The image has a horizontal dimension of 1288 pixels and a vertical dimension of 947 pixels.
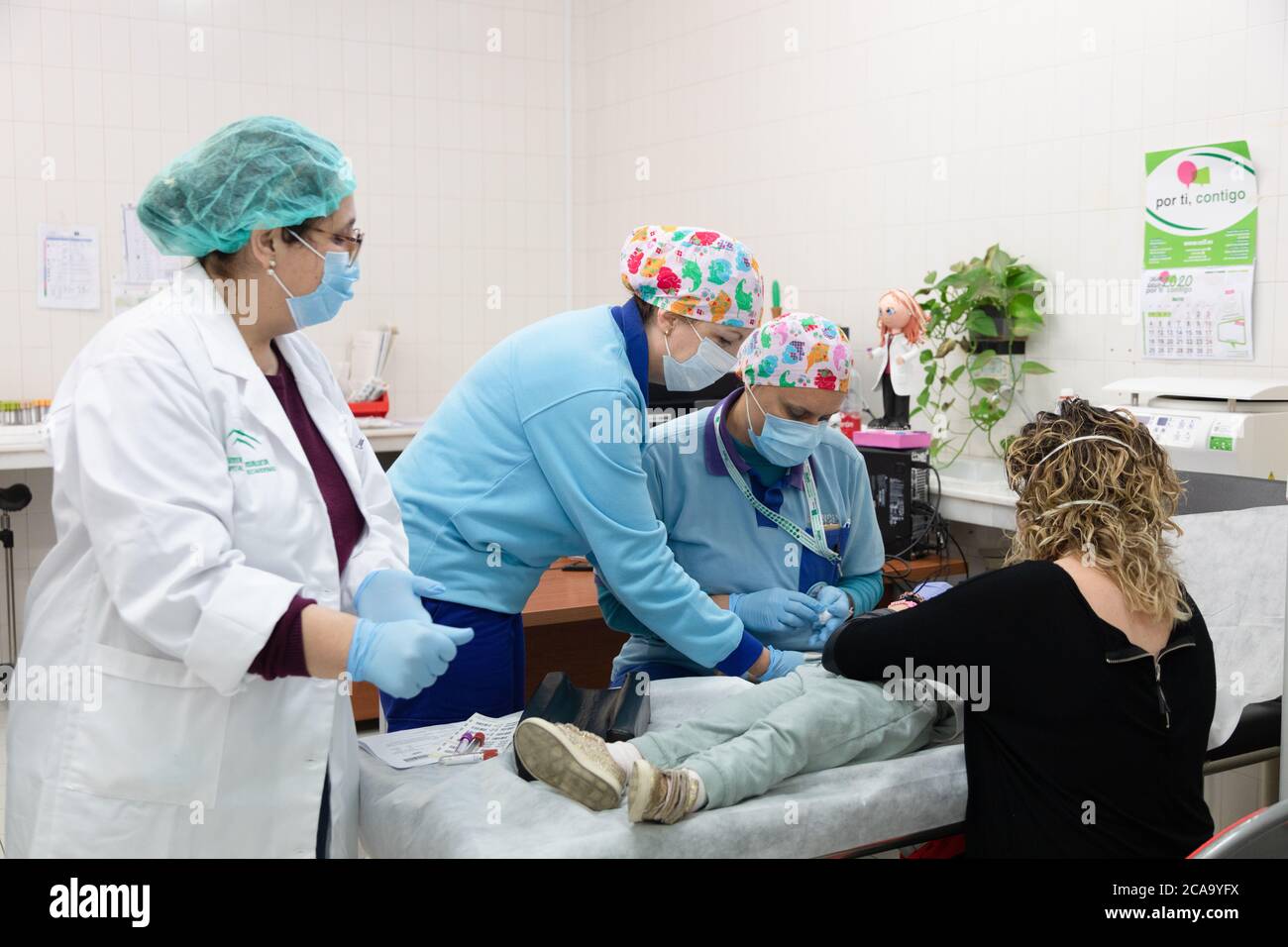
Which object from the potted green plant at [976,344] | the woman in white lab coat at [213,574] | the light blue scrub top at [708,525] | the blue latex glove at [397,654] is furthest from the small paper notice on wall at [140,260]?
the blue latex glove at [397,654]

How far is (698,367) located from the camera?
2.27 metres

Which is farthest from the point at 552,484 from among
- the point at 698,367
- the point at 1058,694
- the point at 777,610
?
the point at 1058,694

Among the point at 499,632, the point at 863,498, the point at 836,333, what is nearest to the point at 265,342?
the point at 499,632

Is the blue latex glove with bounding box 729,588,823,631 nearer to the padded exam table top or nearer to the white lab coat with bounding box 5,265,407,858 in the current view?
the padded exam table top

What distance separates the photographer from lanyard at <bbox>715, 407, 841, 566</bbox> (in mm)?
2504

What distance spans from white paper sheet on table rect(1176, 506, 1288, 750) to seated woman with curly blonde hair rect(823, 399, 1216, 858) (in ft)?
2.69

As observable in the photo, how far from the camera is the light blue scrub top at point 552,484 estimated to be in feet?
6.86

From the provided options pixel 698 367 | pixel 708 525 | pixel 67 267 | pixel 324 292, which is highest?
pixel 67 267

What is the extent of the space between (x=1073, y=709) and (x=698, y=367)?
Answer: 3.13ft

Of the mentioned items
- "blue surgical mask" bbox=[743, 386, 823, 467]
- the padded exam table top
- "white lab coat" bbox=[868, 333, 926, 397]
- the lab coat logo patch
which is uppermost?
"white lab coat" bbox=[868, 333, 926, 397]

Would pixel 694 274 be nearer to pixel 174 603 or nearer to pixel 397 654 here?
pixel 397 654

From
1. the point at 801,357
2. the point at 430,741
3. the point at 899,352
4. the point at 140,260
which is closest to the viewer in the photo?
the point at 430,741

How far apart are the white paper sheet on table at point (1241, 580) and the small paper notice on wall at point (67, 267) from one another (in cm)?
436

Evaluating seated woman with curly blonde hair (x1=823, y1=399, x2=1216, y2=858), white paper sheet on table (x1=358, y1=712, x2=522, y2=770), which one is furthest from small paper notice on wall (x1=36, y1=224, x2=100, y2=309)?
seated woman with curly blonde hair (x1=823, y1=399, x2=1216, y2=858)
